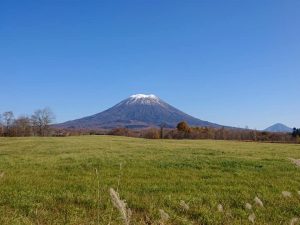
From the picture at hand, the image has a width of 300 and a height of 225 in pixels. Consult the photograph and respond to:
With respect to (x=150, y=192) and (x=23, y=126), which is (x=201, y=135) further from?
(x=150, y=192)

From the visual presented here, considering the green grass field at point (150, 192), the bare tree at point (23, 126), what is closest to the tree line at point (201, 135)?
the bare tree at point (23, 126)

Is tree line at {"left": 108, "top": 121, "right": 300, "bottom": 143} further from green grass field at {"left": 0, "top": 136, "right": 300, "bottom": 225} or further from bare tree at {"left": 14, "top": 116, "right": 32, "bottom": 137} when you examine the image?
green grass field at {"left": 0, "top": 136, "right": 300, "bottom": 225}

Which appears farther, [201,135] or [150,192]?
[201,135]

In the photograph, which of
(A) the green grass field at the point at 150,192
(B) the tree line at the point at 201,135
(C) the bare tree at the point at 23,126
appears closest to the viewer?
(A) the green grass field at the point at 150,192

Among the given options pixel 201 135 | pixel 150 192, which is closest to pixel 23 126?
pixel 201 135

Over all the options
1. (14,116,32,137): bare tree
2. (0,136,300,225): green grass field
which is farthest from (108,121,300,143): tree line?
(0,136,300,225): green grass field

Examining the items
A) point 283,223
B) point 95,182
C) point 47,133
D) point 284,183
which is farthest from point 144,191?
point 47,133

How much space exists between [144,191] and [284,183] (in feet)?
20.4

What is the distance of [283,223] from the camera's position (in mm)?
10070

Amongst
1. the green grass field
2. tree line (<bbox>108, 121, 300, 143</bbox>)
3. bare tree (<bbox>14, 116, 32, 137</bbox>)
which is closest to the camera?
the green grass field

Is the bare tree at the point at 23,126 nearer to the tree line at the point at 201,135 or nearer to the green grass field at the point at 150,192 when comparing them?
the tree line at the point at 201,135

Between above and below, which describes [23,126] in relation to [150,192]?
above

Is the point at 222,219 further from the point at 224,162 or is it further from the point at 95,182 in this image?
the point at 224,162

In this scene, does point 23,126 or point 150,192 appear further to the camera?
point 23,126
